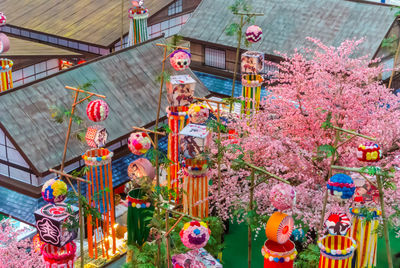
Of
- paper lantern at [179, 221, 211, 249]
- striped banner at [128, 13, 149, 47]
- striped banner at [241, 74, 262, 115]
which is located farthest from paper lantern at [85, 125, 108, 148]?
striped banner at [128, 13, 149, 47]

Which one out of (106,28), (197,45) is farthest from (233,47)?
(106,28)

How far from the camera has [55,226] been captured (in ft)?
50.1

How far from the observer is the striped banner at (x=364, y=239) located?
56.5ft

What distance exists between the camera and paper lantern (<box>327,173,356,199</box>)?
46.6 ft

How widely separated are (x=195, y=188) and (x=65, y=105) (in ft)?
22.6

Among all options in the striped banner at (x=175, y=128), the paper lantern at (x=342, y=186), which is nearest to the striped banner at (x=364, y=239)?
the paper lantern at (x=342, y=186)

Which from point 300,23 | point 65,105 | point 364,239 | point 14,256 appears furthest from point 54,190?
point 300,23

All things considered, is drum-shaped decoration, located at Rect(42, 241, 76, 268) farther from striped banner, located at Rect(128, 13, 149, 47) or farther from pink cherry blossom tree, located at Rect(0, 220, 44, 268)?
striped banner, located at Rect(128, 13, 149, 47)

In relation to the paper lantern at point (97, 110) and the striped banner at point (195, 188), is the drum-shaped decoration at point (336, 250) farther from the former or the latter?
the paper lantern at point (97, 110)

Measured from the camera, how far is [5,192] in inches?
843

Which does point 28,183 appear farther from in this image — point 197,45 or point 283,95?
point 197,45

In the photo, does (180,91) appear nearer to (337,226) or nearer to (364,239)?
(364,239)

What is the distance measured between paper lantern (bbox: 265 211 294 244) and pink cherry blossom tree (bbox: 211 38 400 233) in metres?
2.88

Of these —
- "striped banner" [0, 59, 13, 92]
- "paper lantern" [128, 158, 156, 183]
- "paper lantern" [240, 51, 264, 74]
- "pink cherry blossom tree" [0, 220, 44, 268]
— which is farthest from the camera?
"striped banner" [0, 59, 13, 92]
